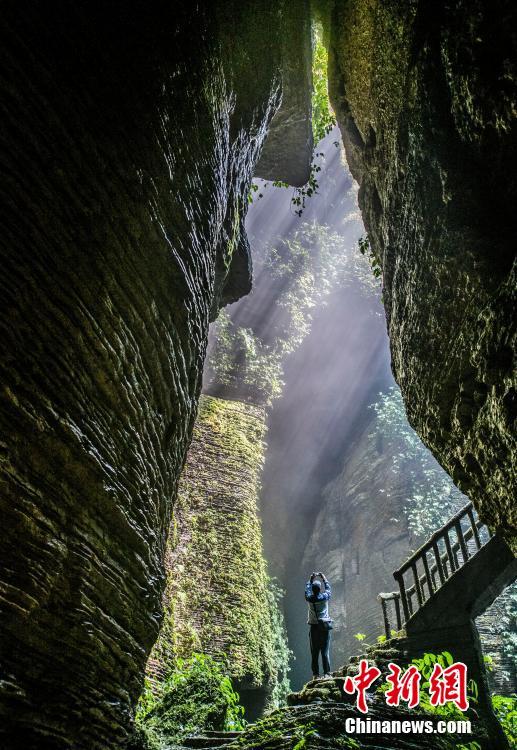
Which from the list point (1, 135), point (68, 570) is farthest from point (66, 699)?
point (1, 135)

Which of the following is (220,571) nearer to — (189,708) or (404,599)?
(404,599)

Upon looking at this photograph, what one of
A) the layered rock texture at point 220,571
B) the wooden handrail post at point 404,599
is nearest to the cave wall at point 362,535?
the layered rock texture at point 220,571

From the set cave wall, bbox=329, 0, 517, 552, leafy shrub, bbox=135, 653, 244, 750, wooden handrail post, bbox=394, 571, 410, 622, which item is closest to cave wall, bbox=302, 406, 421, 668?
wooden handrail post, bbox=394, 571, 410, 622

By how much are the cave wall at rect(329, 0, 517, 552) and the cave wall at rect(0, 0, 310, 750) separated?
1893 mm

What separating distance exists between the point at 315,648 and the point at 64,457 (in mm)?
6614

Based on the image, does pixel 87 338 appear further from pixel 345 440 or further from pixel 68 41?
pixel 345 440

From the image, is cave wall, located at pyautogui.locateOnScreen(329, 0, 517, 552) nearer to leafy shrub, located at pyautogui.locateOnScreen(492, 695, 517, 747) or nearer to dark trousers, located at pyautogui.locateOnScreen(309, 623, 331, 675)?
leafy shrub, located at pyautogui.locateOnScreen(492, 695, 517, 747)

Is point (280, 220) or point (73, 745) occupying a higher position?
point (280, 220)

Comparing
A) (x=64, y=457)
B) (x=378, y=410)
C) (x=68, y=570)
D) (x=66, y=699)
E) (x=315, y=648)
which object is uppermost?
(x=378, y=410)

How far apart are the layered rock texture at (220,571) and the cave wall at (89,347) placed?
5367mm

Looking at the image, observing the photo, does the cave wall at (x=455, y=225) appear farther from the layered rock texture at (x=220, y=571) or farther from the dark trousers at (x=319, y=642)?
the layered rock texture at (x=220, y=571)

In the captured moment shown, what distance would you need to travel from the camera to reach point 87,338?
2068mm

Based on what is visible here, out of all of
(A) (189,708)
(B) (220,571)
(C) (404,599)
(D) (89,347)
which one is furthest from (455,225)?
(B) (220,571)

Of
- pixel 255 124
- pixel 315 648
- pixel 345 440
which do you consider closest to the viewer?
pixel 255 124
